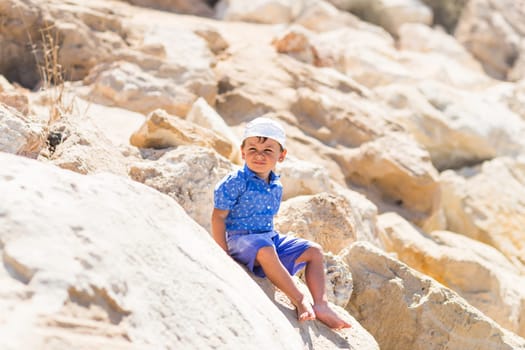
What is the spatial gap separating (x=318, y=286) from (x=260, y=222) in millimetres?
355

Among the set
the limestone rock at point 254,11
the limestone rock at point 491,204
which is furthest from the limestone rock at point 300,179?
the limestone rock at point 254,11

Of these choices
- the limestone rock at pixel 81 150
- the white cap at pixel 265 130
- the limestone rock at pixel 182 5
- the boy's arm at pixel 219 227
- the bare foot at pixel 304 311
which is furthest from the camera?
the limestone rock at pixel 182 5

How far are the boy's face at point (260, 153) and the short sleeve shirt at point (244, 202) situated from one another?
0.05m

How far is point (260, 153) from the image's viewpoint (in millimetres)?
2918

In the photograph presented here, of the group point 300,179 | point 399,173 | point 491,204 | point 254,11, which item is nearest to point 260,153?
point 300,179

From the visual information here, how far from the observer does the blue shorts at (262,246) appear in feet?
8.90

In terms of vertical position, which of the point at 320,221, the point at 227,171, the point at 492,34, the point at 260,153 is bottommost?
the point at 492,34

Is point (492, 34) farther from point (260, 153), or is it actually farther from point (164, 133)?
point (260, 153)

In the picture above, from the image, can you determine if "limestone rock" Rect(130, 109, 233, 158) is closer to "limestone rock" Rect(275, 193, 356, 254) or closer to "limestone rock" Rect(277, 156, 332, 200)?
"limestone rock" Rect(277, 156, 332, 200)

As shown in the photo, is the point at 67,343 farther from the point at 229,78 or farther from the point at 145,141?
the point at 229,78

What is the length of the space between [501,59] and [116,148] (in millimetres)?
11676

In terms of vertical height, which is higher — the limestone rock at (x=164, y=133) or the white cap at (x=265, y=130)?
the white cap at (x=265, y=130)

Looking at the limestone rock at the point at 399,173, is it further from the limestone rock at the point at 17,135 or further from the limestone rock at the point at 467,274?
the limestone rock at the point at 17,135

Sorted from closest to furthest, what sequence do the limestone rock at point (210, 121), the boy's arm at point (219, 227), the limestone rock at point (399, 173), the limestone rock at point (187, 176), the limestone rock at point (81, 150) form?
the boy's arm at point (219, 227)
the limestone rock at point (81, 150)
the limestone rock at point (187, 176)
the limestone rock at point (210, 121)
the limestone rock at point (399, 173)
